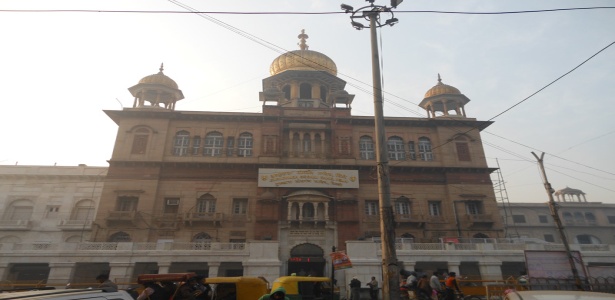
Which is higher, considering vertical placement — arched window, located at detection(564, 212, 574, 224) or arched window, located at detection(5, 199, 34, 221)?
arched window, located at detection(564, 212, 574, 224)

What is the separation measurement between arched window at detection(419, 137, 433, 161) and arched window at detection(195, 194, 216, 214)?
18.6 meters

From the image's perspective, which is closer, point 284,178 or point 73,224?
point 284,178

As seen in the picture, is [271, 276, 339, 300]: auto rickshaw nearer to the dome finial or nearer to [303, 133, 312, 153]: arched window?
[303, 133, 312, 153]: arched window

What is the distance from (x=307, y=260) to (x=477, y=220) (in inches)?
552

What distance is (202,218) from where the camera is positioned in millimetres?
25078

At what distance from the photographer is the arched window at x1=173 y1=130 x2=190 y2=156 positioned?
28.0m

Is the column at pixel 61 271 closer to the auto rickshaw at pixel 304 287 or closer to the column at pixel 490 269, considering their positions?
the auto rickshaw at pixel 304 287

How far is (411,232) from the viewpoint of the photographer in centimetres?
2609

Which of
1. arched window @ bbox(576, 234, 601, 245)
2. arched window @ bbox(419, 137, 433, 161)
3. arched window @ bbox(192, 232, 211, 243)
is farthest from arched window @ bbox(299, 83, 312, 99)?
arched window @ bbox(576, 234, 601, 245)

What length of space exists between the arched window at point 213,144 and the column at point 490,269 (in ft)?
71.5

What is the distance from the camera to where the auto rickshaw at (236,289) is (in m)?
9.85

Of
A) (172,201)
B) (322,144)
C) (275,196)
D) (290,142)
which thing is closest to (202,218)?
(172,201)

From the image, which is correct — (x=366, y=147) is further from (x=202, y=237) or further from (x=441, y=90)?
(x=202, y=237)

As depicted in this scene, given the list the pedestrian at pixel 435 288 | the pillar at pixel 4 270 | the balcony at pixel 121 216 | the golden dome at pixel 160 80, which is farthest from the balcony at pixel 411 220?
the pillar at pixel 4 270
